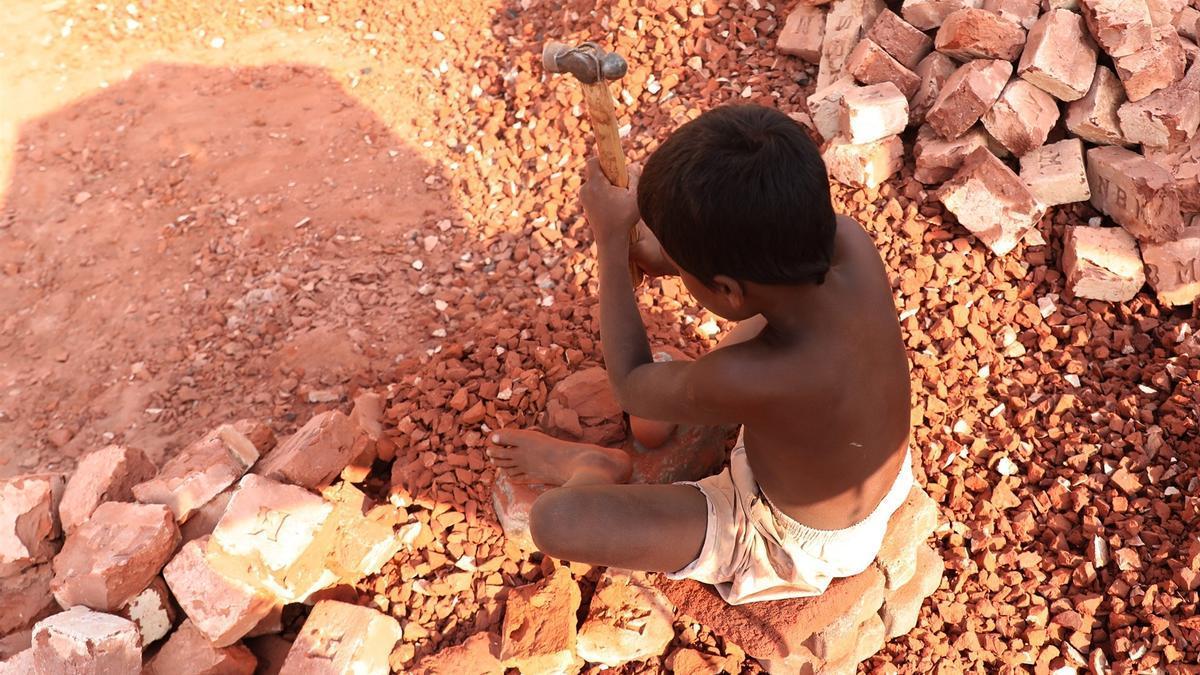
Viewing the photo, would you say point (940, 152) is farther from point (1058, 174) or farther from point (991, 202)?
point (1058, 174)

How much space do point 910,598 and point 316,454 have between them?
1735 mm

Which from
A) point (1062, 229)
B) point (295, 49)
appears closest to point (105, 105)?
point (295, 49)

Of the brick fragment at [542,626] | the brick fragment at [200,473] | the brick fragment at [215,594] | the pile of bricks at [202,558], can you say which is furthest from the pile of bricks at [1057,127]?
the brick fragment at [215,594]

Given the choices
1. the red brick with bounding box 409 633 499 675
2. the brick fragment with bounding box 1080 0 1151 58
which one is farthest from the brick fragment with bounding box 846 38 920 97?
the red brick with bounding box 409 633 499 675

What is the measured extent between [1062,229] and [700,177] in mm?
1995

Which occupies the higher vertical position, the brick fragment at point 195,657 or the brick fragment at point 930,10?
the brick fragment at point 930,10

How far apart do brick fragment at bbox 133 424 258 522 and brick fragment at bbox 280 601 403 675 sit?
49 cm

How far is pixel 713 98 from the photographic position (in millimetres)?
3467

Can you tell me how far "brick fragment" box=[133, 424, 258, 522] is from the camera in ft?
8.11

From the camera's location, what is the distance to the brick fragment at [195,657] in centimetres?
228

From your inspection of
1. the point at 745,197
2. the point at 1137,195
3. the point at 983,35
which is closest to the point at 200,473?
the point at 745,197

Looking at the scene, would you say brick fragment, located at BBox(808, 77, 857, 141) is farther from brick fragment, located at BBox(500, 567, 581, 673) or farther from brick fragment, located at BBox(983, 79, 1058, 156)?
brick fragment, located at BBox(500, 567, 581, 673)

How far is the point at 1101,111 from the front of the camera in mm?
2893

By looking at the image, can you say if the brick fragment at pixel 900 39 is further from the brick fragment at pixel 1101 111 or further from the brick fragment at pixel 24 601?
the brick fragment at pixel 24 601
